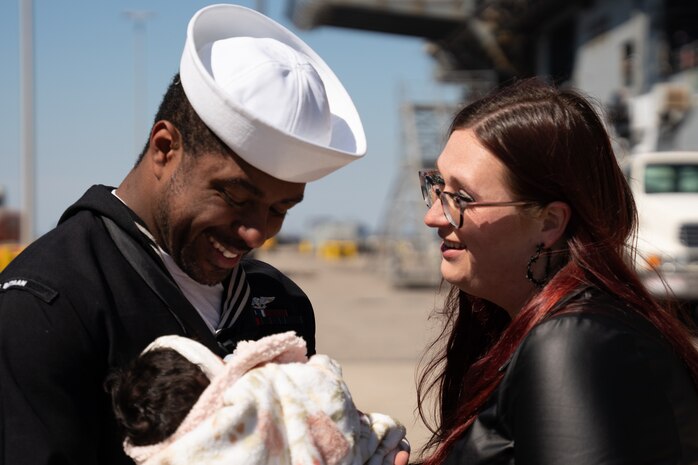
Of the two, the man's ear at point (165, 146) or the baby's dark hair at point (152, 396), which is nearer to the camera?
the baby's dark hair at point (152, 396)

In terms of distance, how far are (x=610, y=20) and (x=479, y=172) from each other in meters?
25.9

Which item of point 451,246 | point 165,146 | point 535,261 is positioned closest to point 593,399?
point 535,261

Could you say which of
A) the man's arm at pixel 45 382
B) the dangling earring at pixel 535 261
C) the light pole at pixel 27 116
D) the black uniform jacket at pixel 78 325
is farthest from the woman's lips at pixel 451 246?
the light pole at pixel 27 116

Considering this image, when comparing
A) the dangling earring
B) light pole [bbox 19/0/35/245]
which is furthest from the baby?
light pole [bbox 19/0/35/245]

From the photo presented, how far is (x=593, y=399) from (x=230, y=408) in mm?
823

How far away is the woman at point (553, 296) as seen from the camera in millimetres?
1918

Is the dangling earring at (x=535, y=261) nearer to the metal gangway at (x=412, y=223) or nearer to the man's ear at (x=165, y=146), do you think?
the man's ear at (x=165, y=146)

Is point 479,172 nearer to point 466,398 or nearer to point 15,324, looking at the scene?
point 466,398

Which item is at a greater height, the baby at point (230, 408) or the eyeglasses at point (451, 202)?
the eyeglasses at point (451, 202)

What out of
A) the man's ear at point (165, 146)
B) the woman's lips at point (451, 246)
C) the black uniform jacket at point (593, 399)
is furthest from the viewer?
the woman's lips at point (451, 246)

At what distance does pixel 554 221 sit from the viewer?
2.37 m

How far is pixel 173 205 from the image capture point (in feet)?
7.66

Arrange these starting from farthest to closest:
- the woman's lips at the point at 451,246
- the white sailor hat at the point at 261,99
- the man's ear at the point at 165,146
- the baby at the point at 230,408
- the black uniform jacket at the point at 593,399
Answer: the woman's lips at the point at 451,246
the man's ear at the point at 165,146
the white sailor hat at the point at 261,99
the baby at the point at 230,408
the black uniform jacket at the point at 593,399

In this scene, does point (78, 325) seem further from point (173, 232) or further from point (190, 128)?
point (190, 128)
